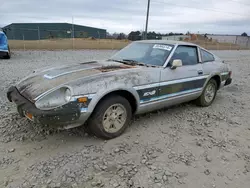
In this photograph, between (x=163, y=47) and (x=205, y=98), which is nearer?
(x=163, y=47)

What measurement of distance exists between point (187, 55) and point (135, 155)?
99.5 inches

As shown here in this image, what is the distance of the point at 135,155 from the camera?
125 inches

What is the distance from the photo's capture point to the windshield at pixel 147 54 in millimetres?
4230

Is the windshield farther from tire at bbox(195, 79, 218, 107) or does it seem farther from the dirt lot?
tire at bbox(195, 79, 218, 107)

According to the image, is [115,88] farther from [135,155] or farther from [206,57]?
[206,57]

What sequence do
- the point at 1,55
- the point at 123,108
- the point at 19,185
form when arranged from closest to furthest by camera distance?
the point at 19,185 < the point at 123,108 < the point at 1,55

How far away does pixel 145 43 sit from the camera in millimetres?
4750

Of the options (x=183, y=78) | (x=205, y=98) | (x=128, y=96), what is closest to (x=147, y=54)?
(x=183, y=78)

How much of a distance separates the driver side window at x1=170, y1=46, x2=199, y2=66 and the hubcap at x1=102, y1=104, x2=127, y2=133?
145 centimetres

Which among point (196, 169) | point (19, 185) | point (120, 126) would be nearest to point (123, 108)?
point (120, 126)

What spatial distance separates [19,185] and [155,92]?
2425mm

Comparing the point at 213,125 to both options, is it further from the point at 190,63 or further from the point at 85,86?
the point at 85,86

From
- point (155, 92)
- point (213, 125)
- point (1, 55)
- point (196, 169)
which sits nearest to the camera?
point (196, 169)

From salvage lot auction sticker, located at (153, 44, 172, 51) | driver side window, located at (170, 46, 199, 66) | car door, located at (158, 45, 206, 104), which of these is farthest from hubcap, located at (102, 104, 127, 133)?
salvage lot auction sticker, located at (153, 44, 172, 51)
